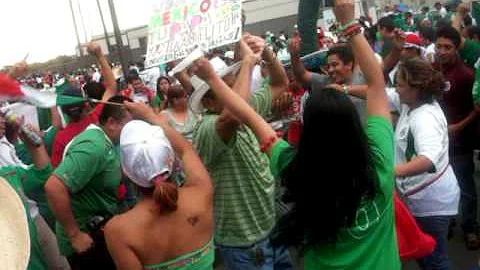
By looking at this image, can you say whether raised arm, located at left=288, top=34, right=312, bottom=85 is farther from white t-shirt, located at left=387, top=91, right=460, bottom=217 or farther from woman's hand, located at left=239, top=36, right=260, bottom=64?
woman's hand, located at left=239, top=36, right=260, bottom=64

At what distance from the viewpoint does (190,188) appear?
2.45m

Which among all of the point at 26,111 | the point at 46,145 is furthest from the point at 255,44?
the point at 46,145

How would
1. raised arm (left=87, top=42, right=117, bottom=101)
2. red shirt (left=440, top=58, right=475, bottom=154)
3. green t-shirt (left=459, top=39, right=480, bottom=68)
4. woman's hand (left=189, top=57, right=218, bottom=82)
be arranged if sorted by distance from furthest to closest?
1. green t-shirt (left=459, top=39, right=480, bottom=68)
2. red shirt (left=440, top=58, right=475, bottom=154)
3. raised arm (left=87, top=42, right=117, bottom=101)
4. woman's hand (left=189, top=57, right=218, bottom=82)

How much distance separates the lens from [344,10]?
2.15 meters

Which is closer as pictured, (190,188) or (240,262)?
(190,188)

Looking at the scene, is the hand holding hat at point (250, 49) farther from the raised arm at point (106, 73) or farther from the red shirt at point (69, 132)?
the raised arm at point (106, 73)

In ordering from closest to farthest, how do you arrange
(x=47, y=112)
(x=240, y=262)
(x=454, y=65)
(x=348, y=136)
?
(x=348, y=136), (x=240, y=262), (x=454, y=65), (x=47, y=112)

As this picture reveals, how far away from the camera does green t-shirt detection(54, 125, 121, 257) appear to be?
3.15 meters

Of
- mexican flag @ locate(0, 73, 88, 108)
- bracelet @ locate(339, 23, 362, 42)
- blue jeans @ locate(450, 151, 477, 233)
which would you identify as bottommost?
blue jeans @ locate(450, 151, 477, 233)

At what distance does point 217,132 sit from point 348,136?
1.06 m

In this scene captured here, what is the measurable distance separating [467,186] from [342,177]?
3.15 metres

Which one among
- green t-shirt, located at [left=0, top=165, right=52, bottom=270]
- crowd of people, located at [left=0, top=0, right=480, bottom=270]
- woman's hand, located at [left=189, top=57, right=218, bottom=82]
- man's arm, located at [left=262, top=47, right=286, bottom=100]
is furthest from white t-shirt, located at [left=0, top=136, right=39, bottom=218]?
woman's hand, located at [left=189, top=57, right=218, bottom=82]

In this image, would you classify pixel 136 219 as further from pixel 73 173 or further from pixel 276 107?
pixel 276 107

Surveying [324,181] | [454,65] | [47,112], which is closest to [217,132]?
[324,181]
